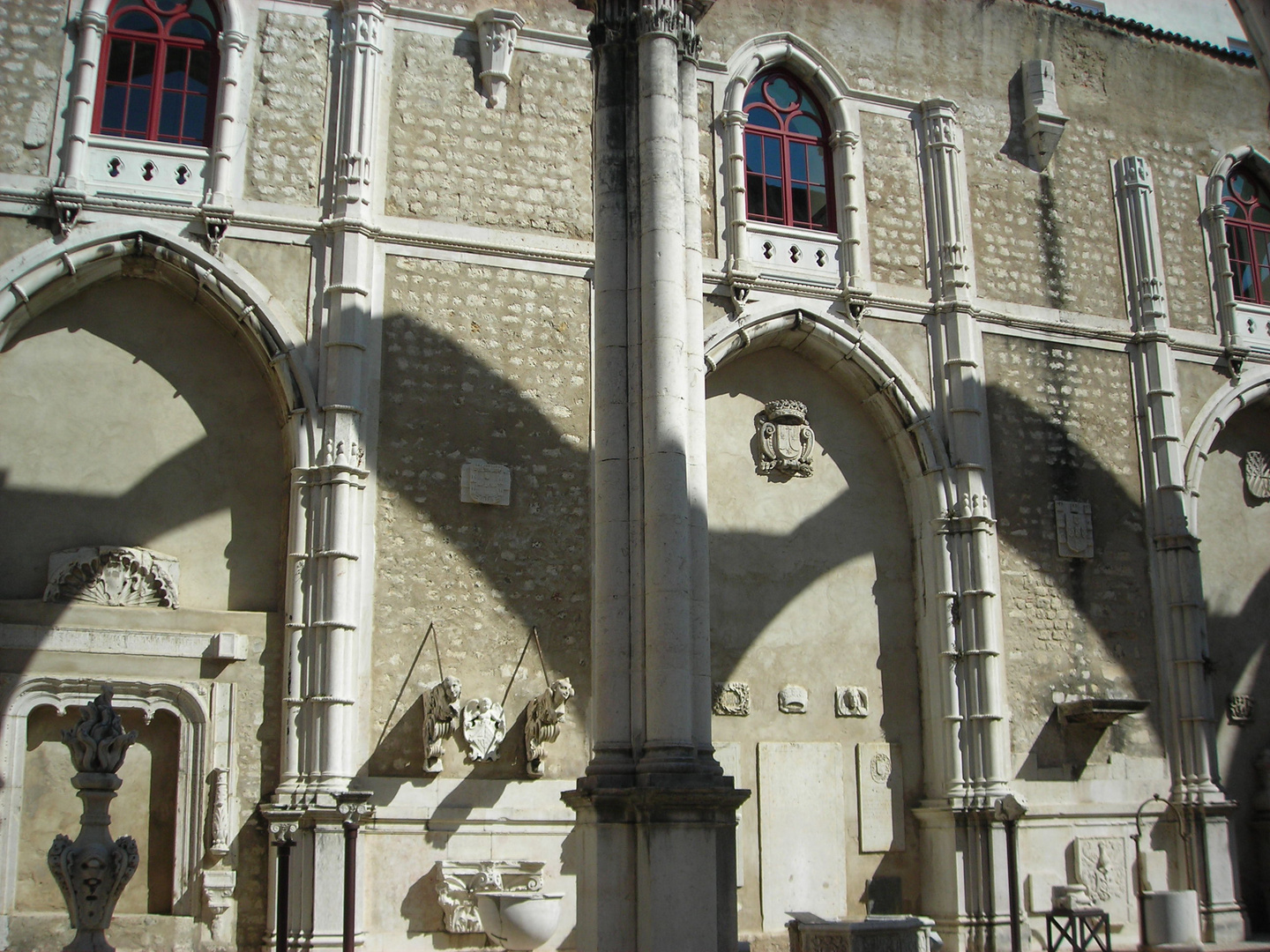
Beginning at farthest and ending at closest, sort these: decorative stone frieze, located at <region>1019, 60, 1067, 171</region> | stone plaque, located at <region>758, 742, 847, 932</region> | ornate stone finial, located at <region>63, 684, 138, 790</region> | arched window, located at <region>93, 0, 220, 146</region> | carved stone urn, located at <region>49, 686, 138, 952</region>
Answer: decorative stone frieze, located at <region>1019, 60, 1067, 171</region>, stone plaque, located at <region>758, 742, 847, 932</region>, arched window, located at <region>93, 0, 220, 146</region>, ornate stone finial, located at <region>63, 684, 138, 790</region>, carved stone urn, located at <region>49, 686, 138, 952</region>

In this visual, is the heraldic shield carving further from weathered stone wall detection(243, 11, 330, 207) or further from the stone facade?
weathered stone wall detection(243, 11, 330, 207)

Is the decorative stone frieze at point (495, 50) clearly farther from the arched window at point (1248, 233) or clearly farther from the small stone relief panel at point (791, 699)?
the arched window at point (1248, 233)

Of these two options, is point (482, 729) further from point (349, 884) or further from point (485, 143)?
point (485, 143)

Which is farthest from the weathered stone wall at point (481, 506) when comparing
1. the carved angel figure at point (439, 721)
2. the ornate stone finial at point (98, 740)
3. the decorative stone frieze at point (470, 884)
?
the ornate stone finial at point (98, 740)

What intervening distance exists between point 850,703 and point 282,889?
6.71m

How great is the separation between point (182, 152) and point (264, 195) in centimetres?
92

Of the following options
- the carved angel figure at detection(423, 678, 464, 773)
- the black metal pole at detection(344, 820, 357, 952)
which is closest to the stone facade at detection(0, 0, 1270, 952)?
the carved angel figure at detection(423, 678, 464, 773)

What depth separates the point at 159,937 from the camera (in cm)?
1291

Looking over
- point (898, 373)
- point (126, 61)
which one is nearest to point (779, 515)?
point (898, 373)

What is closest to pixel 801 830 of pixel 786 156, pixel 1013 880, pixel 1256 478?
pixel 1013 880

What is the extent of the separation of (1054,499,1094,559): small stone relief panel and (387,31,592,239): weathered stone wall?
652 centimetres

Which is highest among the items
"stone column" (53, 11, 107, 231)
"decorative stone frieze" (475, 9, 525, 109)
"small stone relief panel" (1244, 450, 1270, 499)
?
"decorative stone frieze" (475, 9, 525, 109)

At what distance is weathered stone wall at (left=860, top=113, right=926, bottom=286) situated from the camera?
17.0 metres

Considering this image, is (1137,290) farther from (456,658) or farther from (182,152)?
(182,152)
